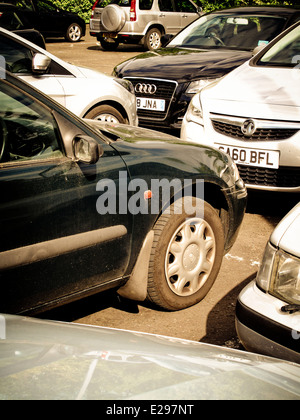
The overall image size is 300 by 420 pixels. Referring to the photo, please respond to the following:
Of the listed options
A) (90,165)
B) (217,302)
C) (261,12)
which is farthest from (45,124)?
(261,12)

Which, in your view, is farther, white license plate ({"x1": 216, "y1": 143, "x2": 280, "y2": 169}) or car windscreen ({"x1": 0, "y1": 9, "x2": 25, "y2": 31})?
car windscreen ({"x1": 0, "y1": 9, "x2": 25, "y2": 31})

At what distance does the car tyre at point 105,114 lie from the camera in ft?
21.3

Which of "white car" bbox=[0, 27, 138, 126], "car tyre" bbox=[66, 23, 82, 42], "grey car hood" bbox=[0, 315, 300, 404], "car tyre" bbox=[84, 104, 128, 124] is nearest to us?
"grey car hood" bbox=[0, 315, 300, 404]

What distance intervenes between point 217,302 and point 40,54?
3.12 m

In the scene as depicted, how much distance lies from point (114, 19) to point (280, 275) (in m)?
17.8

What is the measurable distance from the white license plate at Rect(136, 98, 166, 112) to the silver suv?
37.1 feet

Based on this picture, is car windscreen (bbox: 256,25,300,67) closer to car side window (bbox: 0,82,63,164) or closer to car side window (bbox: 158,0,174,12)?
car side window (bbox: 0,82,63,164)

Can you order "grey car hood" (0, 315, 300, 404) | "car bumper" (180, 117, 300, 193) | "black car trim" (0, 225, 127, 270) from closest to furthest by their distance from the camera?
"grey car hood" (0, 315, 300, 404), "black car trim" (0, 225, 127, 270), "car bumper" (180, 117, 300, 193)

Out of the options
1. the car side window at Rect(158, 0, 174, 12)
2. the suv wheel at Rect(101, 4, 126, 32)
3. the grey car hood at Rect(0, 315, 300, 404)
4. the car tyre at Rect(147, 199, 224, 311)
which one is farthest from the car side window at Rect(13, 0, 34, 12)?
the grey car hood at Rect(0, 315, 300, 404)

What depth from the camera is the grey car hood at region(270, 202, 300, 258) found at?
2689 mm

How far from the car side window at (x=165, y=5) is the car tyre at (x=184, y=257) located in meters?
16.6

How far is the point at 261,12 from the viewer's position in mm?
8781

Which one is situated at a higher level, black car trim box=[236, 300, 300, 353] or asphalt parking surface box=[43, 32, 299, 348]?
black car trim box=[236, 300, 300, 353]

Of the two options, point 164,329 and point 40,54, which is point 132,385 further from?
point 40,54
